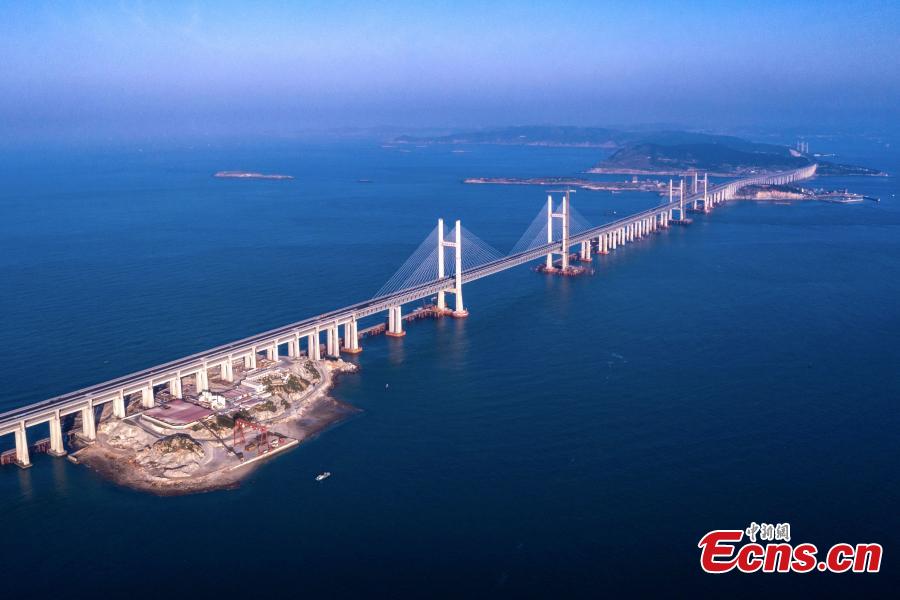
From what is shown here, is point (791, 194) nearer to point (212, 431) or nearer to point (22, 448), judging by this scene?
point (212, 431)

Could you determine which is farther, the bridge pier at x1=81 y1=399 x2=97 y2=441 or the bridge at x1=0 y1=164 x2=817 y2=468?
the bridge pier at x1=81 y1=399 x2=97 y2=441

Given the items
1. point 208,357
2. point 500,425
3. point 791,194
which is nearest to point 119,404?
point 208,357

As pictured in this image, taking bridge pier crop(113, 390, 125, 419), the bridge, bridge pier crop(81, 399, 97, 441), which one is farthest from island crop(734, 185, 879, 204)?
bridge pier crop(81, 399, 97, 441)

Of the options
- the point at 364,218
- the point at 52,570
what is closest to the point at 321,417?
the point at 52,570

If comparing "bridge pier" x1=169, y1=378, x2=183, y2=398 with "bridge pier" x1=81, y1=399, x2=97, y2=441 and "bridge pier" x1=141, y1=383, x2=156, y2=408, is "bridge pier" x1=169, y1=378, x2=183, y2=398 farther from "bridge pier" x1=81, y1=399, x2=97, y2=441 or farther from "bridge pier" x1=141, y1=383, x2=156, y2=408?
"bridge pier" x1=81, y1=399, x2=97, y2=441

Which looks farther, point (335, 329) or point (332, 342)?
point (335, 329)

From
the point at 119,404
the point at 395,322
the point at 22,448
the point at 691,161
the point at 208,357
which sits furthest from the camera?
the point at 691,161
